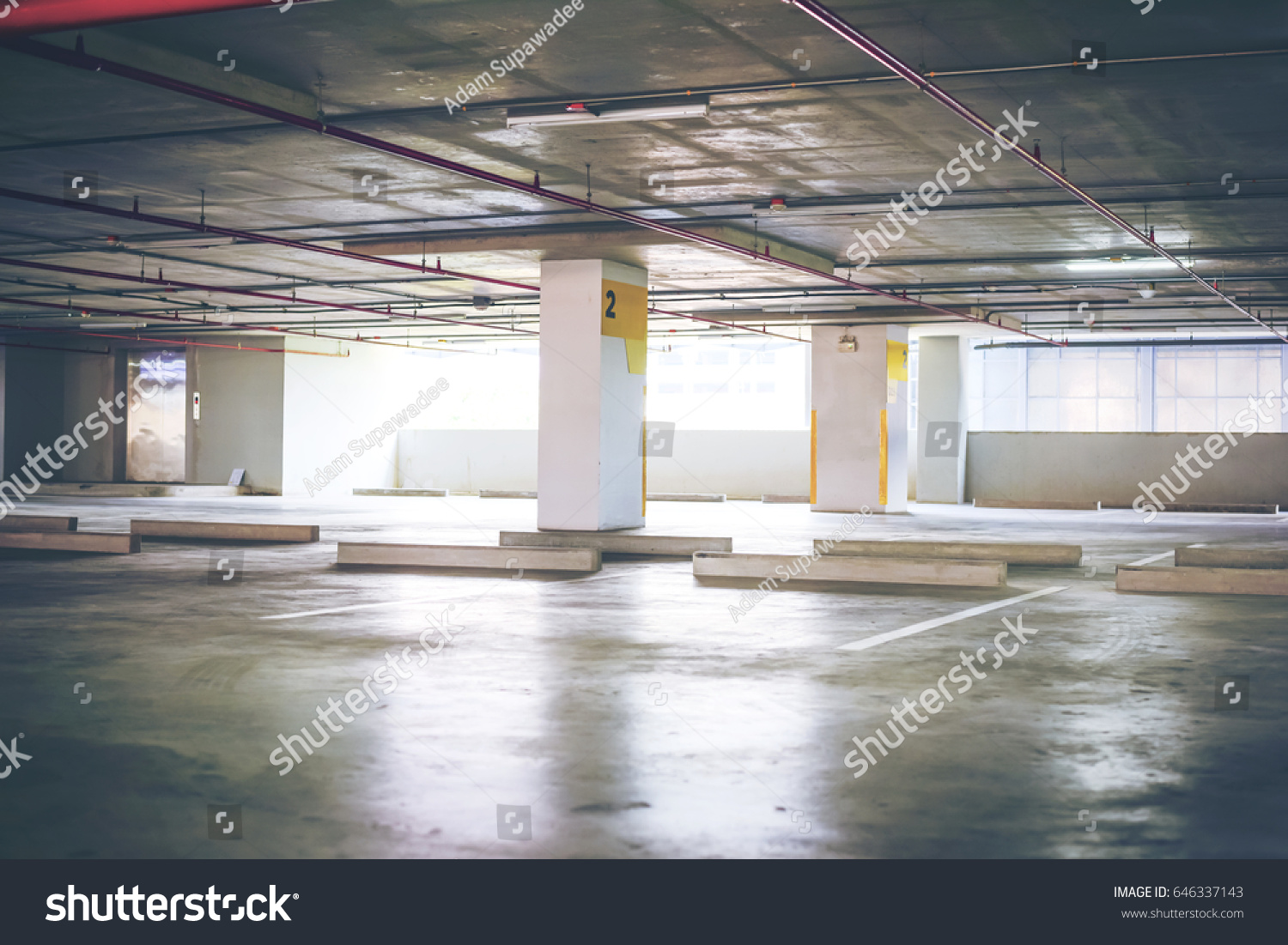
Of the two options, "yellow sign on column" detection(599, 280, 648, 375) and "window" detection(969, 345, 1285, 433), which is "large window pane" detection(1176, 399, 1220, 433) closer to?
"window" detection(969, 345, 1285, 433)

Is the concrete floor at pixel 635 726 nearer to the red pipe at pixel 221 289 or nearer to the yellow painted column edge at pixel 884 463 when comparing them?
the red pipe at pixel 221 289

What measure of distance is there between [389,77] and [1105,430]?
98.0ft

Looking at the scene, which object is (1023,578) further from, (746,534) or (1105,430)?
(1105,430)

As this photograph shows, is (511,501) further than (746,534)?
Yes

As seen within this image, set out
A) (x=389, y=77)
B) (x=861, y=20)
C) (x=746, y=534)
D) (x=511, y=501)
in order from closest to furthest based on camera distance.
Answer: (x=861, y=20) < (x=389, y=77) < (x=746, y=534) < (x=511, y=501)

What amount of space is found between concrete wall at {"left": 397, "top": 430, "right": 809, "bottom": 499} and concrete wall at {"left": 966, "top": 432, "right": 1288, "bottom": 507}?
5.68 metres

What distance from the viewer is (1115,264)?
1914 cm

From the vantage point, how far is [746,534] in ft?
65.0

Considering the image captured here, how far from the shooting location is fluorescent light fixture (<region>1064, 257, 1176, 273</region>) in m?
18.5

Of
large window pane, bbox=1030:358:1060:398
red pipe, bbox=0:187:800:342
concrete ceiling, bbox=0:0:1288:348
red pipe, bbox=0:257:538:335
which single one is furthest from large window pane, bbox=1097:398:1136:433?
red pipe, bbox=0:257:538:335

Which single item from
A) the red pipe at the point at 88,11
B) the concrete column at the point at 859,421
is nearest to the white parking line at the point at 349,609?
the red pipe at the point at 88,11

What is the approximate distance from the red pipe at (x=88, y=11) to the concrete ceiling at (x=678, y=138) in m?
3.03

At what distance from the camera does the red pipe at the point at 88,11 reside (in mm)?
5180

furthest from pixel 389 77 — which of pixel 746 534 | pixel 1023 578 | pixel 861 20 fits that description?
pixel 746 534
